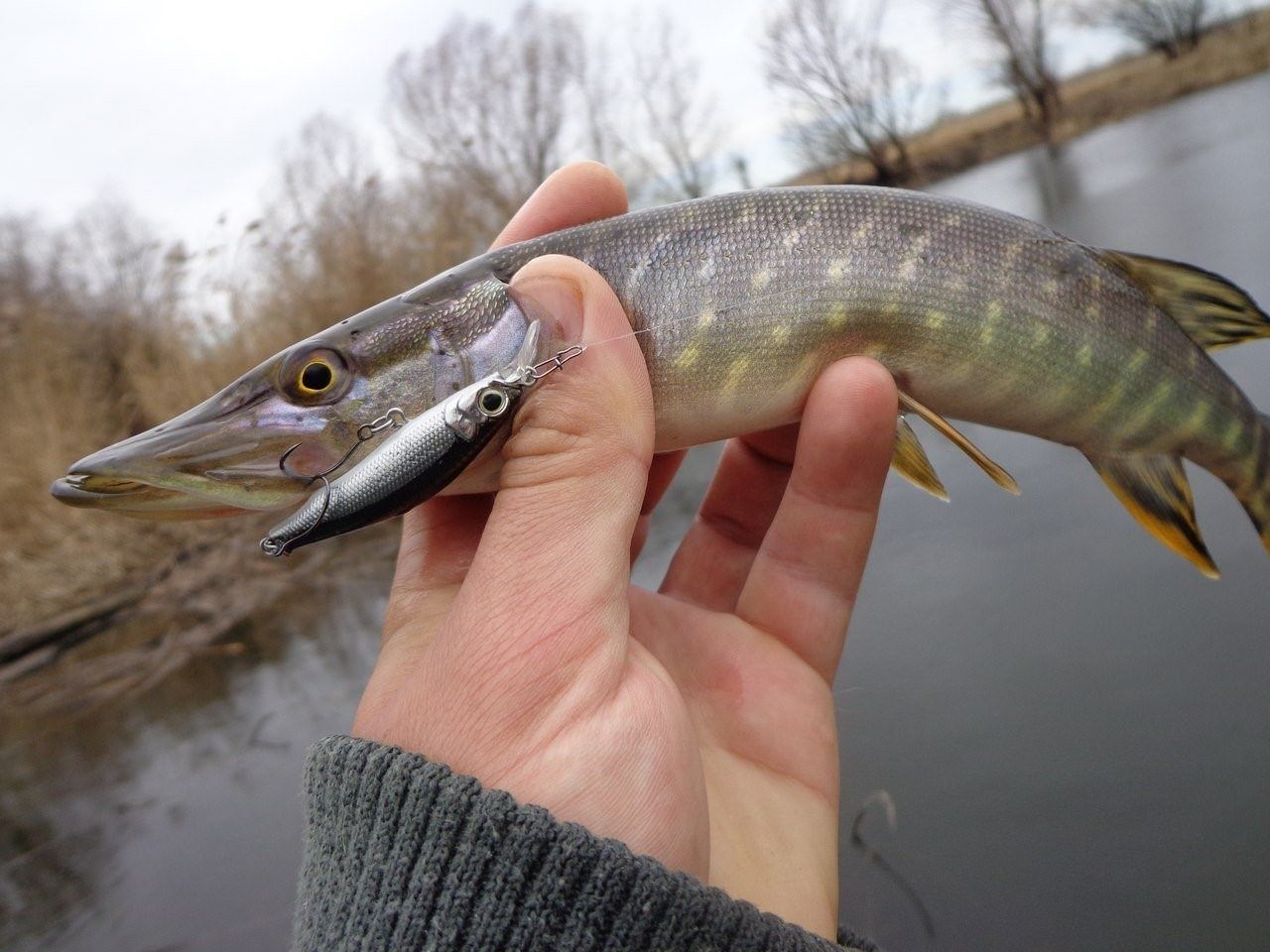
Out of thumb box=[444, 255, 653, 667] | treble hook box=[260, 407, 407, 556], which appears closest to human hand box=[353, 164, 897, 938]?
thumb box=[444, 255, 653, 667]

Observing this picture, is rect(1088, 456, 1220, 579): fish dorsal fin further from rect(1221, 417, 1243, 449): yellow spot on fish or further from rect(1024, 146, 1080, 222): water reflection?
rect(1024, 146, 1080, 222): water reflection

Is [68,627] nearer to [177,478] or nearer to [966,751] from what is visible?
[177,478]

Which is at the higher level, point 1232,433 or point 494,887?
point 494,887

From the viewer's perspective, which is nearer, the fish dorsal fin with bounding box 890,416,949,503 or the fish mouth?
the fish mouth

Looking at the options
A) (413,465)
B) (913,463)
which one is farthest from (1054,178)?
(413,465)

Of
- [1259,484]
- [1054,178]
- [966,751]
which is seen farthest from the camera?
[1054,178]

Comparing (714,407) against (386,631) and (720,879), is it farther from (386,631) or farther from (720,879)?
(720,879)

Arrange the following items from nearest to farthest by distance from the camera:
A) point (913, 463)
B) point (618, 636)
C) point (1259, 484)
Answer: point (618, 636) → point (913, 463) → point (1259, 484)
